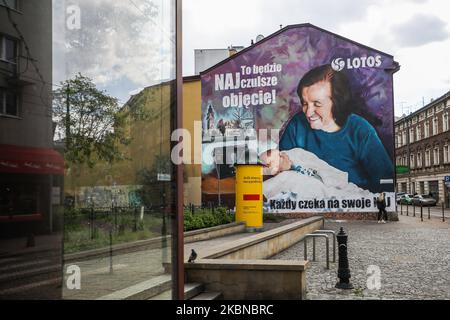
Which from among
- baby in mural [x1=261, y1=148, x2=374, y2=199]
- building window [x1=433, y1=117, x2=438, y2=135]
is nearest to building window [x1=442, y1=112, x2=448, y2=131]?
building window [x1=433, y1=117, x2=438, y2=135]

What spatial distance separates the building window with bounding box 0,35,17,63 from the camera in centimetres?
323

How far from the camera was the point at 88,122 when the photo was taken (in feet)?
13.1

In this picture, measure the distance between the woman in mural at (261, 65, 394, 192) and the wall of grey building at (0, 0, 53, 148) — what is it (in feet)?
84.0

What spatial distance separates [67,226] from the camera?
363 centimetres

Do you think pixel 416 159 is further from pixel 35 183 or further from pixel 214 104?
pixel 35 183

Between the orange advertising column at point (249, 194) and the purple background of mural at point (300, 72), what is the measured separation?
13.4m

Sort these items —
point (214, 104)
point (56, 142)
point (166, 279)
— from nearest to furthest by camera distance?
point (56, 142) < point (166, 279) < point (214, 104)

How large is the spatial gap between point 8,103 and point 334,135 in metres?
26.3

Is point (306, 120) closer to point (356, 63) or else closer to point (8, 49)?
point (356, 63)

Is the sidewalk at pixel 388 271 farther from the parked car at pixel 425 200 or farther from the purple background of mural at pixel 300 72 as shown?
the parked car at pixel 425 200

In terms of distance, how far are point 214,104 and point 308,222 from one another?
52.2 ft

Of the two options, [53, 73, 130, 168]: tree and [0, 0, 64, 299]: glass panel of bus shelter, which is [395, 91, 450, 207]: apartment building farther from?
[0, 0, 64, 299]: glass panel of bus shelter

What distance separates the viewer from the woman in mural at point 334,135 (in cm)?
2733
